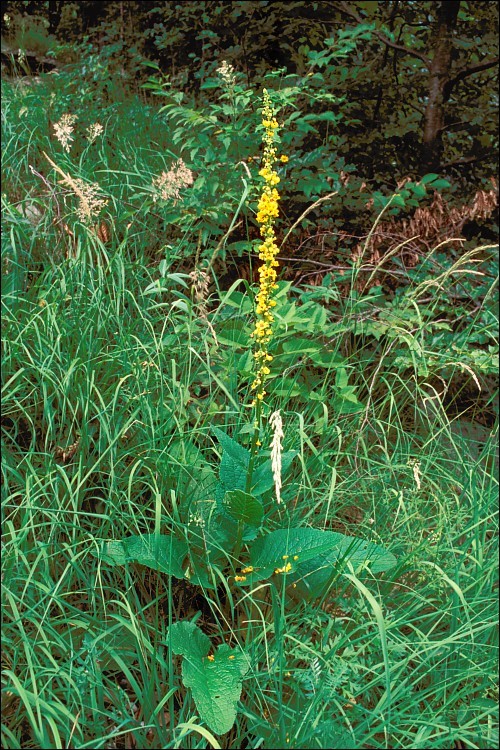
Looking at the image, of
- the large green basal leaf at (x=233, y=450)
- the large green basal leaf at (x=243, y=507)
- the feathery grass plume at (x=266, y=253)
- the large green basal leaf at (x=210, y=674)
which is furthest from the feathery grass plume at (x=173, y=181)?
the large green basal leaf at (x=210, y=674)

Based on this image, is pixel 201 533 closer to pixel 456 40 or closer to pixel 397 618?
pixel 397 618

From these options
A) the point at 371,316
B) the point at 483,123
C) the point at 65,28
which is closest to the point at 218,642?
the point at 371,316

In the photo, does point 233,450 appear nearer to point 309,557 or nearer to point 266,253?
point 309,557

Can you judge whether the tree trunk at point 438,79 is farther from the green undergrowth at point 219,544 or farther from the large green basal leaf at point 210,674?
the large green basal leaf at point 210,674

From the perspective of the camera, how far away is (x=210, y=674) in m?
1.84

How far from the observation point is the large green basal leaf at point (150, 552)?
2.01m

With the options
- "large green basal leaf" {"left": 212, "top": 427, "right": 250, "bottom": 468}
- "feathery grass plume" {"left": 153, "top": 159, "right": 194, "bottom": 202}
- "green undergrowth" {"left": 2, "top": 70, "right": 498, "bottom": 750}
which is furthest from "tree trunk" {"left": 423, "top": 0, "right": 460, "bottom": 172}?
"large green basal leaf" {"left": 212, "top": 427, "right": 250, "bottom": 468}

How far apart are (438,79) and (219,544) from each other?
2904 mm

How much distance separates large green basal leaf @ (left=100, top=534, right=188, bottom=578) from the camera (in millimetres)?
2010

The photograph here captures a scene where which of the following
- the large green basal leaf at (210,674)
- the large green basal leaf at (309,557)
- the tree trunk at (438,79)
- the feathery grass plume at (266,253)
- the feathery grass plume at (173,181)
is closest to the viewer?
the large green basal leaf at (210,674)

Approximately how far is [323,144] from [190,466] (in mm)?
2328

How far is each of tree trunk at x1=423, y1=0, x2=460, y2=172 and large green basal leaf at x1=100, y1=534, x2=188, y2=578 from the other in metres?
2.71

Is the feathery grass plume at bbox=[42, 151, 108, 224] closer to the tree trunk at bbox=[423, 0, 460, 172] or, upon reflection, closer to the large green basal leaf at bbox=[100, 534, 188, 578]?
the large green basal leaf at bbox=[100, 534, 188, 578]

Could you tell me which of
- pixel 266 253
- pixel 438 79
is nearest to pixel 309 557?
pixel 266 253
